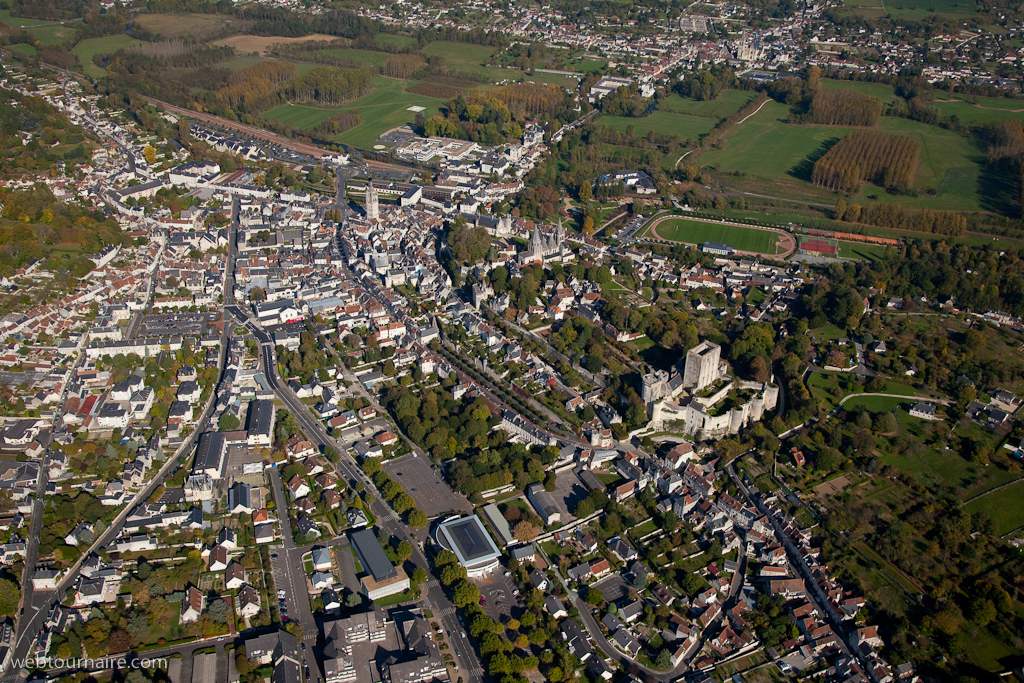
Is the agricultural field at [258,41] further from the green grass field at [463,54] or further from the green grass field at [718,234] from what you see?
the green grass field at [718,234]

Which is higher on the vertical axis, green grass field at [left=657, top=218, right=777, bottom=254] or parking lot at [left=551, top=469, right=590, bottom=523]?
green grass field at [left=657, top=218, right=777, bottom=254]

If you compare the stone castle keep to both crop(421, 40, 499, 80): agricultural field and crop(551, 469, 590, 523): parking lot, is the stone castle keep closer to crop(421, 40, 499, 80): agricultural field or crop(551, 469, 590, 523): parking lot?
crop(551, 469, 590, 523): parking lot

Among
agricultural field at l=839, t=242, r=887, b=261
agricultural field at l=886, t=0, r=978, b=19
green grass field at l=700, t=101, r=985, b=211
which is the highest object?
agricultural field at l=886, t=0, r=978, b=19

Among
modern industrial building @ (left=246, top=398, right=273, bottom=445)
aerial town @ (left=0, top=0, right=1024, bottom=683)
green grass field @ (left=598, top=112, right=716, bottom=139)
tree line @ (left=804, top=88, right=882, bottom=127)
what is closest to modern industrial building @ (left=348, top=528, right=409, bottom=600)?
aerial town @ (left=0, top=0, right=1024, bottom=683)

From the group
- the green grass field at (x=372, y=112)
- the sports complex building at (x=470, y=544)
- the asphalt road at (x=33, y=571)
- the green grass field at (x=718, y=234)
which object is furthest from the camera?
the green grass field at (x=372, y=112)

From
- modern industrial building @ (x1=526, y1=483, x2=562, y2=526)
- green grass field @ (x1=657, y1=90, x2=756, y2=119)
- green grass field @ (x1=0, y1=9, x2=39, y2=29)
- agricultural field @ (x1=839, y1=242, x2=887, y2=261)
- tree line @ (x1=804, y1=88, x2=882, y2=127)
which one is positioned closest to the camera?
modern industrial building @ (x1=526, y1=483, x2=562, y2=526)

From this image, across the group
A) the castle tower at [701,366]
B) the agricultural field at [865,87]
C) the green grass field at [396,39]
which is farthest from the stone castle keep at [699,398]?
the green grass field at [396,39]
